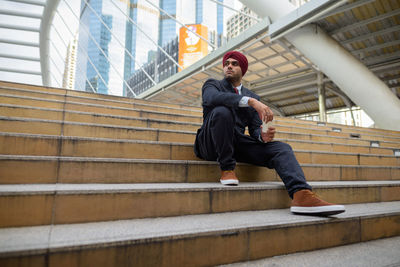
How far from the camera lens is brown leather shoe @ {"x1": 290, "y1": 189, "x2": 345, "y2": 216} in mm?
1481

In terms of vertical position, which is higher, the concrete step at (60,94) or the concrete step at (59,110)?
the concrete step at (60,94)

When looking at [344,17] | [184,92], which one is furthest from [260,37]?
[184,92]

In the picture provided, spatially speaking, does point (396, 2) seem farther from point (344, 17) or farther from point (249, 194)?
point (249, 194)

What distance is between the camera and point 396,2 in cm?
654

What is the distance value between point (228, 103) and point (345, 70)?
22.0 ft

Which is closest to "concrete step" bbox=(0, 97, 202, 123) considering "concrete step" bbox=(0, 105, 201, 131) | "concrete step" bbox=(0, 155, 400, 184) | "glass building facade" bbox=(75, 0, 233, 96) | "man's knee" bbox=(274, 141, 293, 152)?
"concrete step" bbox=(0, 105, 201, 131)

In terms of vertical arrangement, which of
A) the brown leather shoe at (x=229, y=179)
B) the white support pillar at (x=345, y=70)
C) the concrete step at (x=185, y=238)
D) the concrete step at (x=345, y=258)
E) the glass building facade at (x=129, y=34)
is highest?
the glass building facade at (x=129, y=34)

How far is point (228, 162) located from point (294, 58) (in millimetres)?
10222

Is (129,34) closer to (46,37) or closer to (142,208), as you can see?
(46,37)

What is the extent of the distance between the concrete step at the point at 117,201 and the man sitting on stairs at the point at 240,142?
16 centimetres

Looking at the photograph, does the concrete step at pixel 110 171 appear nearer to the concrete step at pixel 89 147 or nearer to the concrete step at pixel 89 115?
the concrete step at pixel 89 147

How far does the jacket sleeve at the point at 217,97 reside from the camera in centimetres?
182

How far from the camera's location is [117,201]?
1.32 meters

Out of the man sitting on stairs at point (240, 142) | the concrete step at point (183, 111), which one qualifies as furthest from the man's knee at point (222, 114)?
the concrete step at point (183, 111)
